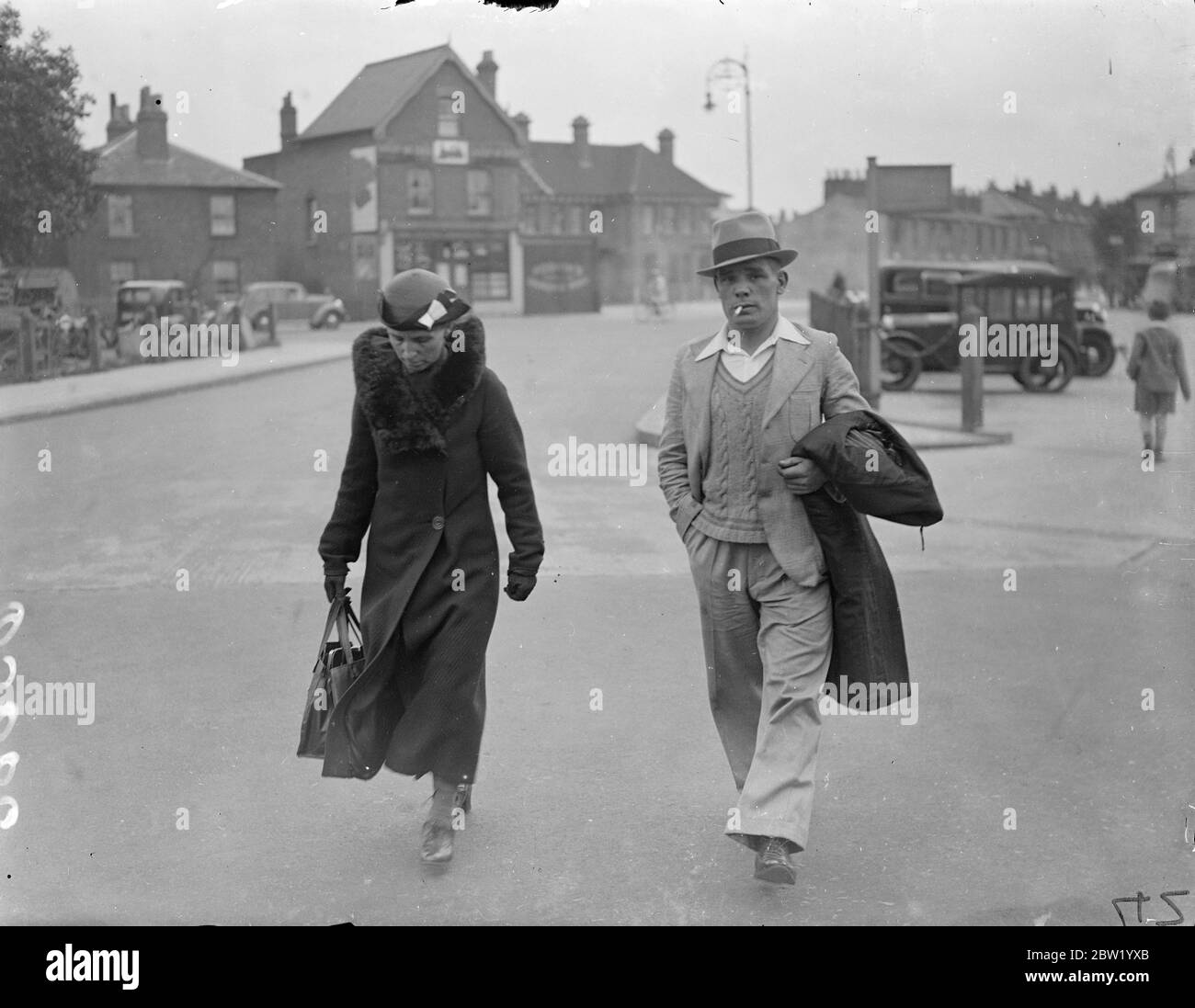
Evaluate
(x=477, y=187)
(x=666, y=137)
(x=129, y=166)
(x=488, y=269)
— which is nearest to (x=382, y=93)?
(x=666, y=137)

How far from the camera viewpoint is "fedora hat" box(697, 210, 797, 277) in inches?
161

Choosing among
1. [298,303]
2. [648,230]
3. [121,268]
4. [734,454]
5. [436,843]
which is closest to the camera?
[734,454]

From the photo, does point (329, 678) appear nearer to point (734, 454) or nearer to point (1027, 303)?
point (734, 454)

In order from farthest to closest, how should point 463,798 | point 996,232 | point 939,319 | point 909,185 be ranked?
1. point 939,319
2. point 996,232
3. point 909,185
4. point 463,798

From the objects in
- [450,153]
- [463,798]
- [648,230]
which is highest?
[648,230]

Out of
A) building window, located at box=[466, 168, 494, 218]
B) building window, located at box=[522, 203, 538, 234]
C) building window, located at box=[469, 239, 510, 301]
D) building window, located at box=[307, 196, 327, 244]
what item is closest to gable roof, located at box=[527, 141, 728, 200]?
building window, located at box=[466, 168, 494, 218]

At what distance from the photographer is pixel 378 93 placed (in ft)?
31.5

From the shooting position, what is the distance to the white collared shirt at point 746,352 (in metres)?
4.23

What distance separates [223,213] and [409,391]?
59.2ft

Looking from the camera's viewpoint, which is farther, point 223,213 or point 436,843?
point 223,213

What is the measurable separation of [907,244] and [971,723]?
889 inches

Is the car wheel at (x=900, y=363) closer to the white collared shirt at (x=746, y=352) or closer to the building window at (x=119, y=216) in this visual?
the building window at (x=119, y=216)

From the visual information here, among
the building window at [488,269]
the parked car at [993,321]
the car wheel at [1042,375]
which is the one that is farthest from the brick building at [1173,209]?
the building window at [488,269]

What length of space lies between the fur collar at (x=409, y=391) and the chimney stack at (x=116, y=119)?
287cm
